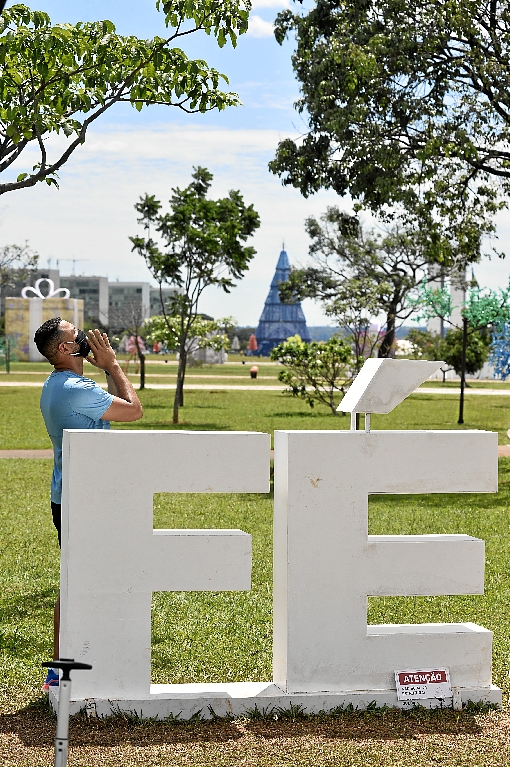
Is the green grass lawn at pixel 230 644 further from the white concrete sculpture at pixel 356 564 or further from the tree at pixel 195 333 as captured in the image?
the tree at pixel 195 333

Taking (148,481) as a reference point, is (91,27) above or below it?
above

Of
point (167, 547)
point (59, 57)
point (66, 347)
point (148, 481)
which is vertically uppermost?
point (59, 57)

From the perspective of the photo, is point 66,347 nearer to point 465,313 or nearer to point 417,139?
point 417,139

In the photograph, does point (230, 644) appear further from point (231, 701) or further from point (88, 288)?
point (88, 288)

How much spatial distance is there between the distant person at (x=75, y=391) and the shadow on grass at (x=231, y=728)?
321 millimetres

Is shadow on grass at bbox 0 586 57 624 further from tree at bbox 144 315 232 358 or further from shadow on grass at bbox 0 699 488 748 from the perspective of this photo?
tree at bbox 144 315 232 358

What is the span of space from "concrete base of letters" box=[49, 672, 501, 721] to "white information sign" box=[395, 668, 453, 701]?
0.03 metres

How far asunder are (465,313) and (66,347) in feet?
69.8

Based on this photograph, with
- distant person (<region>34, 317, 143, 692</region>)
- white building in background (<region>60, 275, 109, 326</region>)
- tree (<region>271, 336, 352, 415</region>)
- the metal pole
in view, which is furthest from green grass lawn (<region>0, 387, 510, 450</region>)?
white building in background (<region>60, 275, 109, 326</region>)

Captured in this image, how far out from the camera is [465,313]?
25.2 metres

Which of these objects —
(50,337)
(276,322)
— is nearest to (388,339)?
(50,337)

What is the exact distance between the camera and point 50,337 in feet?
16.0

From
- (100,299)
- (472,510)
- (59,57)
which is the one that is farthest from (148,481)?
(100,299)

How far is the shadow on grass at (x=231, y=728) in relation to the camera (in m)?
4.49
